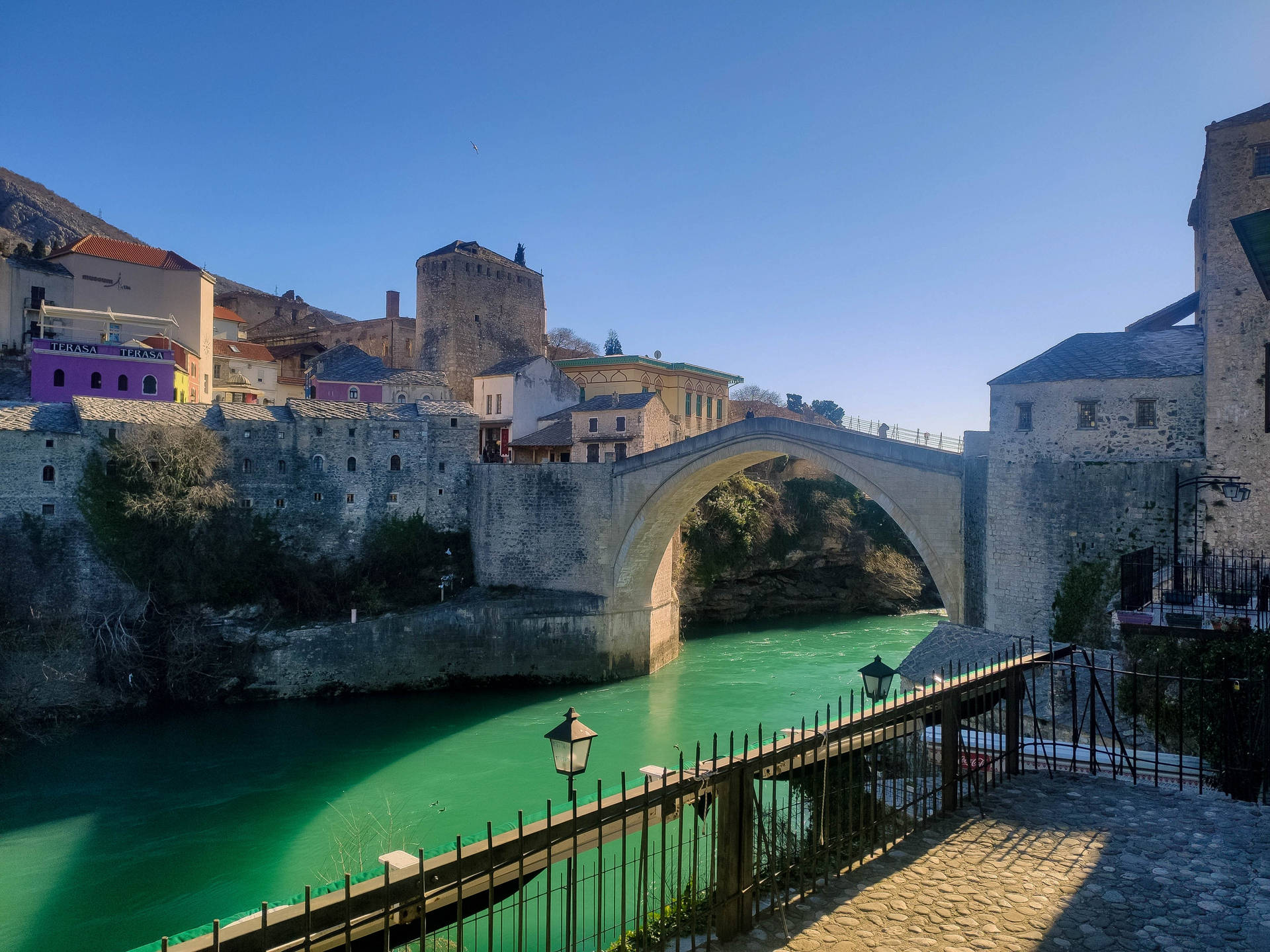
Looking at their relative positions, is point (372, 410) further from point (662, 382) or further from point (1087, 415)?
point (1087, 415)

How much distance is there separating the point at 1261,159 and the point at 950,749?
12.7 metres

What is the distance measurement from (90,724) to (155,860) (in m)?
7.27

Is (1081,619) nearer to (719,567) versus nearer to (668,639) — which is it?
(668,639)

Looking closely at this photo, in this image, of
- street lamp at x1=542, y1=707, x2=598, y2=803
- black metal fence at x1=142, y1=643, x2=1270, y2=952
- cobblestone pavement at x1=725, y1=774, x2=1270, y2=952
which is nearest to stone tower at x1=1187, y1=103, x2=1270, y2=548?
black metal fence at x1=142, y1=643, x2=1270, y2=952

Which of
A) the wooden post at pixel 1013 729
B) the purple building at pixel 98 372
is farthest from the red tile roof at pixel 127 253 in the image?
the wooden post at pixel 1013 729

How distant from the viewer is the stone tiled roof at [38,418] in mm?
19266

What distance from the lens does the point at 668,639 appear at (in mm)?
24547

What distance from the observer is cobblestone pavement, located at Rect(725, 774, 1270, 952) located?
3.71 metres

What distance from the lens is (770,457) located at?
22172 millimetres

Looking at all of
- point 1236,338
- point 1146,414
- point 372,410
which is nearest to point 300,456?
point 372,410

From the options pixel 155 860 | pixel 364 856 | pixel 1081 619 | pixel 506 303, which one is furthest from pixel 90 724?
pixel 506 303

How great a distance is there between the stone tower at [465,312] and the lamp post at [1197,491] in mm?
25338

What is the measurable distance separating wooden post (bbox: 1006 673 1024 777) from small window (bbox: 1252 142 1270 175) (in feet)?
37.5

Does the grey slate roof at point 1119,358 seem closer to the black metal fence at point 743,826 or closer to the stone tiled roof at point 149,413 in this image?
the black metal fence at point 743,826
